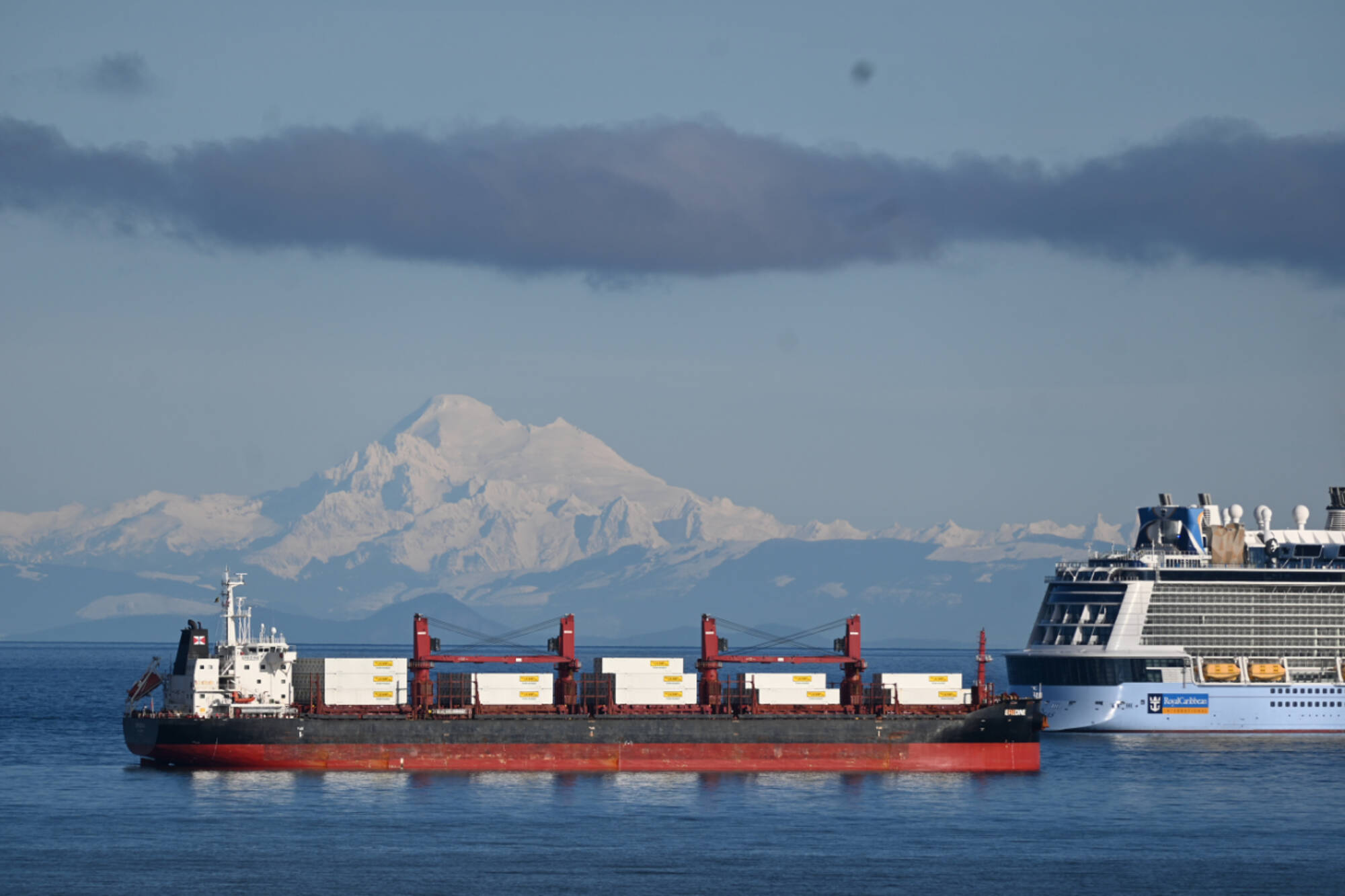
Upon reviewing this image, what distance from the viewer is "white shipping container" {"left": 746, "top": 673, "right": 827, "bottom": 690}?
291 feet

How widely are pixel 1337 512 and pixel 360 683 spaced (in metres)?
69.7

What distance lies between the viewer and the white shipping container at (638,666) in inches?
3474

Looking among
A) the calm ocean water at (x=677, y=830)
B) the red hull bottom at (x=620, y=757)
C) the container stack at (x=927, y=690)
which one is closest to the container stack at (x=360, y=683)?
the red hull bottom at (x=620, y=757)

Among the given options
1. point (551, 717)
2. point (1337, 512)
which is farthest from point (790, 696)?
point (1337, 512)

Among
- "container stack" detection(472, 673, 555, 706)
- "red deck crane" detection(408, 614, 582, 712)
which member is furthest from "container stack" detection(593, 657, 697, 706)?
"container stack" detection(472, 673, 555, 706)

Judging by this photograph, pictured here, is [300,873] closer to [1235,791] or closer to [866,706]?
[866,706]

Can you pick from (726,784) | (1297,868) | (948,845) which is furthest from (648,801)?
(1297,868)

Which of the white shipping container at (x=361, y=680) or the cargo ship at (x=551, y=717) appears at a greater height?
the white shipping container at (x=361, y=680)

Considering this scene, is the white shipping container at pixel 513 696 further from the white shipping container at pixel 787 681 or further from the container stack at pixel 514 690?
the white shipping container at pixel 787 681

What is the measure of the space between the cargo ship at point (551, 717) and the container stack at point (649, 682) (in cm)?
9

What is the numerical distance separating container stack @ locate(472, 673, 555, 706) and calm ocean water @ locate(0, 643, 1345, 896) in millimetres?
3998

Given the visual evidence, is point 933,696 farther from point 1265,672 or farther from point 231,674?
point 231,674

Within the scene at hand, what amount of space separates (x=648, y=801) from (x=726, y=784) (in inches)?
283

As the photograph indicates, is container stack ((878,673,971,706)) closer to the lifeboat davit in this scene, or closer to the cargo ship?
the cargo ship
